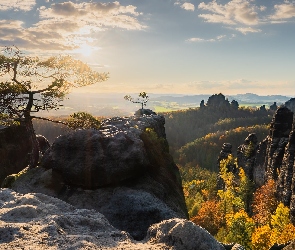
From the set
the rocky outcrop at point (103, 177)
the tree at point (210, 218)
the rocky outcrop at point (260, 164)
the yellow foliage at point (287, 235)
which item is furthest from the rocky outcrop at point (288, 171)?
the rocky outcrop at point (103, 177)

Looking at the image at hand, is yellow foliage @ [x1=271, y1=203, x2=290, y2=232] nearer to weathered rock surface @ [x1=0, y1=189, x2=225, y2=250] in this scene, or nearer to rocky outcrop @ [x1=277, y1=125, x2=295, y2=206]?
rocky outcrop @ [x1=277, y1=125, x2=295, y2=206]

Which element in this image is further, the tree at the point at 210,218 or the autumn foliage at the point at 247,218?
the tree at the point at 210,218

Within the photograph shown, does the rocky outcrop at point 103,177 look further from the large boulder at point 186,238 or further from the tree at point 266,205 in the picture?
the tree at point 266,205

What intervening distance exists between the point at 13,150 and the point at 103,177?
20.9 m

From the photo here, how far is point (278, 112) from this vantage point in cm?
8619

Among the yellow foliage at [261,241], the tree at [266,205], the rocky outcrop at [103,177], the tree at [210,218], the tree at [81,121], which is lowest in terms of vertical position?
the tree at [210,218]

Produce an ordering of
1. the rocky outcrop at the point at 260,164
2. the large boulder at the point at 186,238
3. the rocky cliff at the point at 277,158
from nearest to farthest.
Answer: the large boulder at the point at 186,238 → the rocky cliff at the point at 277,158 → the rocky outcrop at the point at 260,164

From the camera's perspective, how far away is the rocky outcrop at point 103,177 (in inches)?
674

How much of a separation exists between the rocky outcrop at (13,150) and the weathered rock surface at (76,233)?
25.8 m

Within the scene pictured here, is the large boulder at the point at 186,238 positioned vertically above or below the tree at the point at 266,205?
above

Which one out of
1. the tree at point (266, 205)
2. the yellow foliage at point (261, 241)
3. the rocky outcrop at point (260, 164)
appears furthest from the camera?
the rocky outcrop at point (260, 164)

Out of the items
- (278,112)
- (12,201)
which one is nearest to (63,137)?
(12,201)

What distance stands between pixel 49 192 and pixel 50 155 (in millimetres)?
2721

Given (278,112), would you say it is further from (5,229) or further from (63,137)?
(5,229)
